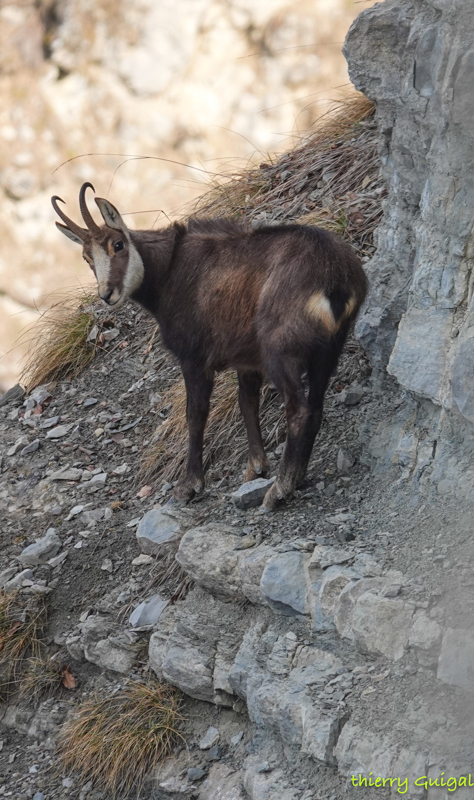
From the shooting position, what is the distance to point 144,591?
4.33m

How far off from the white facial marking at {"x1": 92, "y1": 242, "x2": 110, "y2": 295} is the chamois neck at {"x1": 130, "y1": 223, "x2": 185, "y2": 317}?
0.17 metres

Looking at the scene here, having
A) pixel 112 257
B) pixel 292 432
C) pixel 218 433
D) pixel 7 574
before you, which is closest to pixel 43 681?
pixel 7 574

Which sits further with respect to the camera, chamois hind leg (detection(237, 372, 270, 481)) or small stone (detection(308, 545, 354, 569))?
chamois hind leg (detection(237, 372, 270, 481))

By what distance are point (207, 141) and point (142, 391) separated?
26.2 feet

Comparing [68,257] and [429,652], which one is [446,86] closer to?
[429,652]

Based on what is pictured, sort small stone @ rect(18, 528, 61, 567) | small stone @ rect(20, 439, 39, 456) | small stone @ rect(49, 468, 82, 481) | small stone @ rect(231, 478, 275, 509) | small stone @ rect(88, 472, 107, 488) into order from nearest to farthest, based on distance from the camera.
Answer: small stone @ rect(231, 478, 275, 509) < small stone @ rect(18, 528, 61, 567) < small stone @ rect(88, 472, 107, 488) < small stone @ rect(49, 468, 82, 481) < small stone @ rect(20, 439, 39, 456)

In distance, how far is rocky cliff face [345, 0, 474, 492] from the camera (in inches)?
124

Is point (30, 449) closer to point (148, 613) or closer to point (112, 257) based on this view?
point (112, 257)

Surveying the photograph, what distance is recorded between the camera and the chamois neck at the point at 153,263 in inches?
176

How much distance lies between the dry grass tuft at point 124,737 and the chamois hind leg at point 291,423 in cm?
99

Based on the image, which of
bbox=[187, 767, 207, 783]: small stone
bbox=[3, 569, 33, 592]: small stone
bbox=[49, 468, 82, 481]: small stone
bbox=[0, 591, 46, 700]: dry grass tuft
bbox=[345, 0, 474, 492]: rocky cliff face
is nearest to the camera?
bbox=[345, 0, 474, 492]: rocky cliff face

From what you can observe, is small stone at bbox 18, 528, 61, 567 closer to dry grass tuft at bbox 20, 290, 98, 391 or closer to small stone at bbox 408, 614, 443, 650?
dry grass tuft at bbox 20, 290, 98, 391

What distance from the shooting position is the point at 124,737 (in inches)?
145

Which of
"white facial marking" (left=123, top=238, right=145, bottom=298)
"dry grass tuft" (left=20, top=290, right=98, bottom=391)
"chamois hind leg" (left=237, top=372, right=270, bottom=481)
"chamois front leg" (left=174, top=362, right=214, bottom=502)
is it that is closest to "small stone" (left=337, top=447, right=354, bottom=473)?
"chamois hind leg" (left=237, top=372, right=270, bottom=481)
